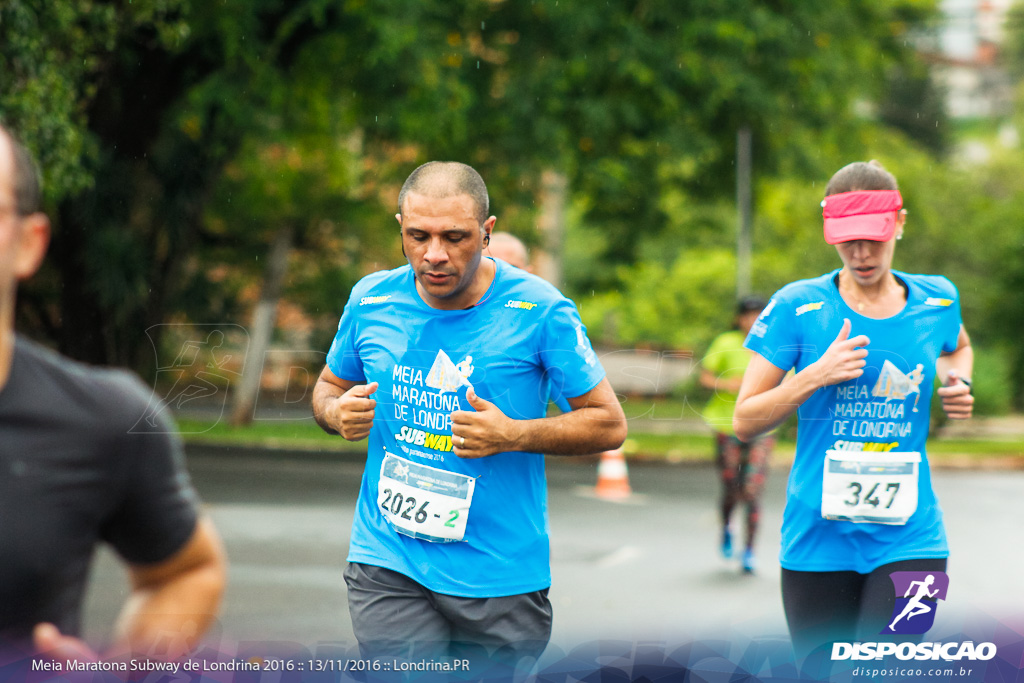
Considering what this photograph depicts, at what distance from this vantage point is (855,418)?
372cm

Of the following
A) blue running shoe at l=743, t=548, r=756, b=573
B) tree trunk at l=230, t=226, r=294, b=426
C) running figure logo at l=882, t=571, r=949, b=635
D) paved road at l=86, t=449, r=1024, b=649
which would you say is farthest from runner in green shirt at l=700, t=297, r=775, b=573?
tree trunk at l=230, t=226, r=294, b=426

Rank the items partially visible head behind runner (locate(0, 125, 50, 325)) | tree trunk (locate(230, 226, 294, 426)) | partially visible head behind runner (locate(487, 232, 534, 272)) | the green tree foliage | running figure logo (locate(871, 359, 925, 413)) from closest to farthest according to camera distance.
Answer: partially visible head behind runner (locate(0, 125, 50, 325)) → running figure logo (locate(871, 359, 925, 413)) → partially visible head behind runner (locate(487, 232, 534, 272)) → the green tree foliage → tree trunk (locate(230, 226, 294, 426))

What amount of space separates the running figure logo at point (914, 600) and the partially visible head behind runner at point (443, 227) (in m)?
1.57

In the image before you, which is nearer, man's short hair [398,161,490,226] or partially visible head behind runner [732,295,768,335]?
man's short hair [398,161,490,226]

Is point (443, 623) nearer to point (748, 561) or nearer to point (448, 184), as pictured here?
point (448, 184)

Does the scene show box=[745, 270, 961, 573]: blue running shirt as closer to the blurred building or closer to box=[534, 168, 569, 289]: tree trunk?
box=[534, 168, 569, 289]: tree trunk

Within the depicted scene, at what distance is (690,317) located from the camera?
108ft

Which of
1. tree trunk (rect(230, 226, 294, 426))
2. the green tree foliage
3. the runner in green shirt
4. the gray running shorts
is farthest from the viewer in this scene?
tree trunk (rect(230, 226, 294, 426))

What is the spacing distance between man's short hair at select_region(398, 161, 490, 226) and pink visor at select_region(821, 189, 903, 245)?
107cm

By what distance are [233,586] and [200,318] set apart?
43.5 feet

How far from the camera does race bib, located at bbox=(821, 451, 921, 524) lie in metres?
3.67

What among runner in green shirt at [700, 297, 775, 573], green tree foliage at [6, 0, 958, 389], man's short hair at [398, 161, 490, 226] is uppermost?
green tree foliage at [6, 0, 958, 389]

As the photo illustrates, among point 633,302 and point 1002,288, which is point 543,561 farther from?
point 633,302

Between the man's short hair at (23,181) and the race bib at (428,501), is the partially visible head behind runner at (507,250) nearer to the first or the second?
the race bib at (428,501)
